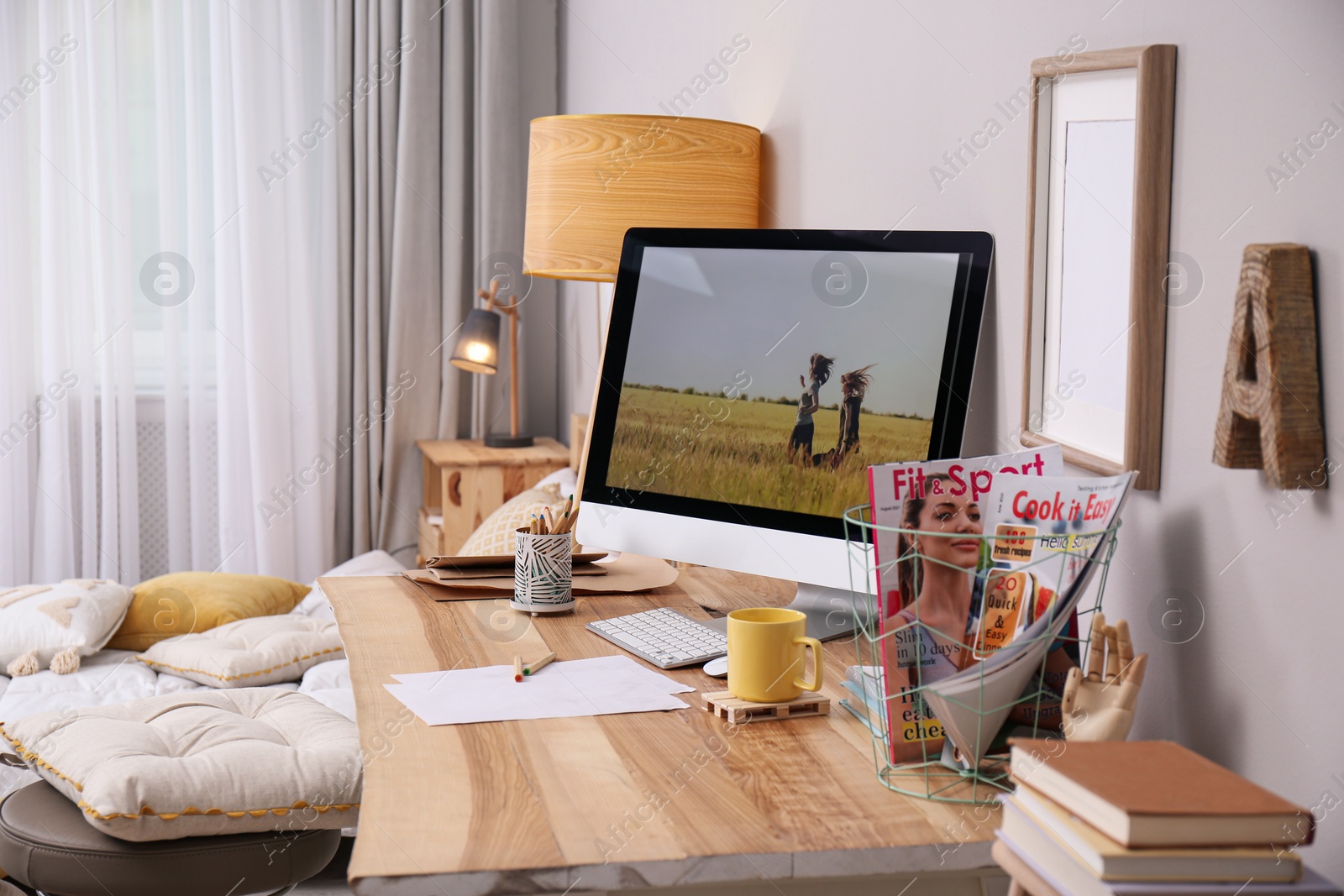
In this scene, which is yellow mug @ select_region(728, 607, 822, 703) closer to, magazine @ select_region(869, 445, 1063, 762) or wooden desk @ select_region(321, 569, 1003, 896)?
wooden desk @ select_region(321, 569, 1003, 896)

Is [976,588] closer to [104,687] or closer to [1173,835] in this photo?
[1173,835]

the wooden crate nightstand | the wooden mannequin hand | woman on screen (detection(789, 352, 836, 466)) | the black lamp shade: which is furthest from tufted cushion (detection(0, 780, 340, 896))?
the black lamp shade

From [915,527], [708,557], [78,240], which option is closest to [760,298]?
[708,557]

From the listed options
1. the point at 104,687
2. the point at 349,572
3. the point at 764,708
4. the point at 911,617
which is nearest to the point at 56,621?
the point at 104,687

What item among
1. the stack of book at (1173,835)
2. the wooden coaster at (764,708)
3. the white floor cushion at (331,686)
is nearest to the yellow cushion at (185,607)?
the white floor cushion at (331,686)

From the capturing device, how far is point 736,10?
2117 mm

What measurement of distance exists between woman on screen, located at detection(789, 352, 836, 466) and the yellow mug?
1.07 feet

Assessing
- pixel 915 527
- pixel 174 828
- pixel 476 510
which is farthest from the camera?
pixel 476 510

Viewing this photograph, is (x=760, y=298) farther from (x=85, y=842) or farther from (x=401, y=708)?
(x=85, y=842)

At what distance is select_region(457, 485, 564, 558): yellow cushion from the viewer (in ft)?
7.94

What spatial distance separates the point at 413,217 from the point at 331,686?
1.82 metres

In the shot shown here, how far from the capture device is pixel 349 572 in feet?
9.21

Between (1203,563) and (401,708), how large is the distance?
0.70m

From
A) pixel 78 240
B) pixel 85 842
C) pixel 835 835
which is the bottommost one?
pixel 85 842
